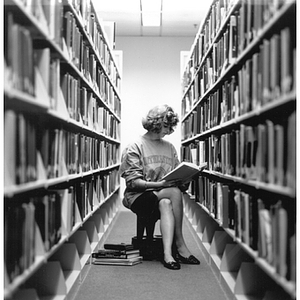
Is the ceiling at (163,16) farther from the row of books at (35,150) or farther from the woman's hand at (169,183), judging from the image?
the row of books at (35,150)

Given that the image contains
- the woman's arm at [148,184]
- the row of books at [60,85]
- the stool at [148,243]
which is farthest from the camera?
the stool at [148,243]

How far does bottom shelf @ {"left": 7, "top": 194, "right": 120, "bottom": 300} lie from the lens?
158 centimetres

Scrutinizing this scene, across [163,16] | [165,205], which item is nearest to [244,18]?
[165,205]

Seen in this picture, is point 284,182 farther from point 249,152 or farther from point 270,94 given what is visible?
point 249,152

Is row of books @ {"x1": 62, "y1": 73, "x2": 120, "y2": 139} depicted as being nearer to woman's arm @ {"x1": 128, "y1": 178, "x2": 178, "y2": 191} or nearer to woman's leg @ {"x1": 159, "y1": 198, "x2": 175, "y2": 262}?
woman's arm @ {"x1": 128, "y1": 178, "x2": 178, "y2": 191}

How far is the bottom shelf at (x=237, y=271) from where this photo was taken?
1.56 metres

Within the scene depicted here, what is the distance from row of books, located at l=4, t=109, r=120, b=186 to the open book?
0.66 m

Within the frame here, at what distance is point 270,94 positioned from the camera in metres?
1.42

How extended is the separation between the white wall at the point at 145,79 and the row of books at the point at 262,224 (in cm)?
414

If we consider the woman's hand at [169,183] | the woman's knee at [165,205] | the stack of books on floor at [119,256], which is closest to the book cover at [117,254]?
the stack of books on floor at [119,256]

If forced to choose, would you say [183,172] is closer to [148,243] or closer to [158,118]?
[158,118]

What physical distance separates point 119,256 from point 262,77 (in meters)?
1.78

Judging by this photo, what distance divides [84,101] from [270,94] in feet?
4.59

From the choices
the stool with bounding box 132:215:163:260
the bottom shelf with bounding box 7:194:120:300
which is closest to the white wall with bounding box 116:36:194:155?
the bottom shelf with bounding box 7:194:120:300
